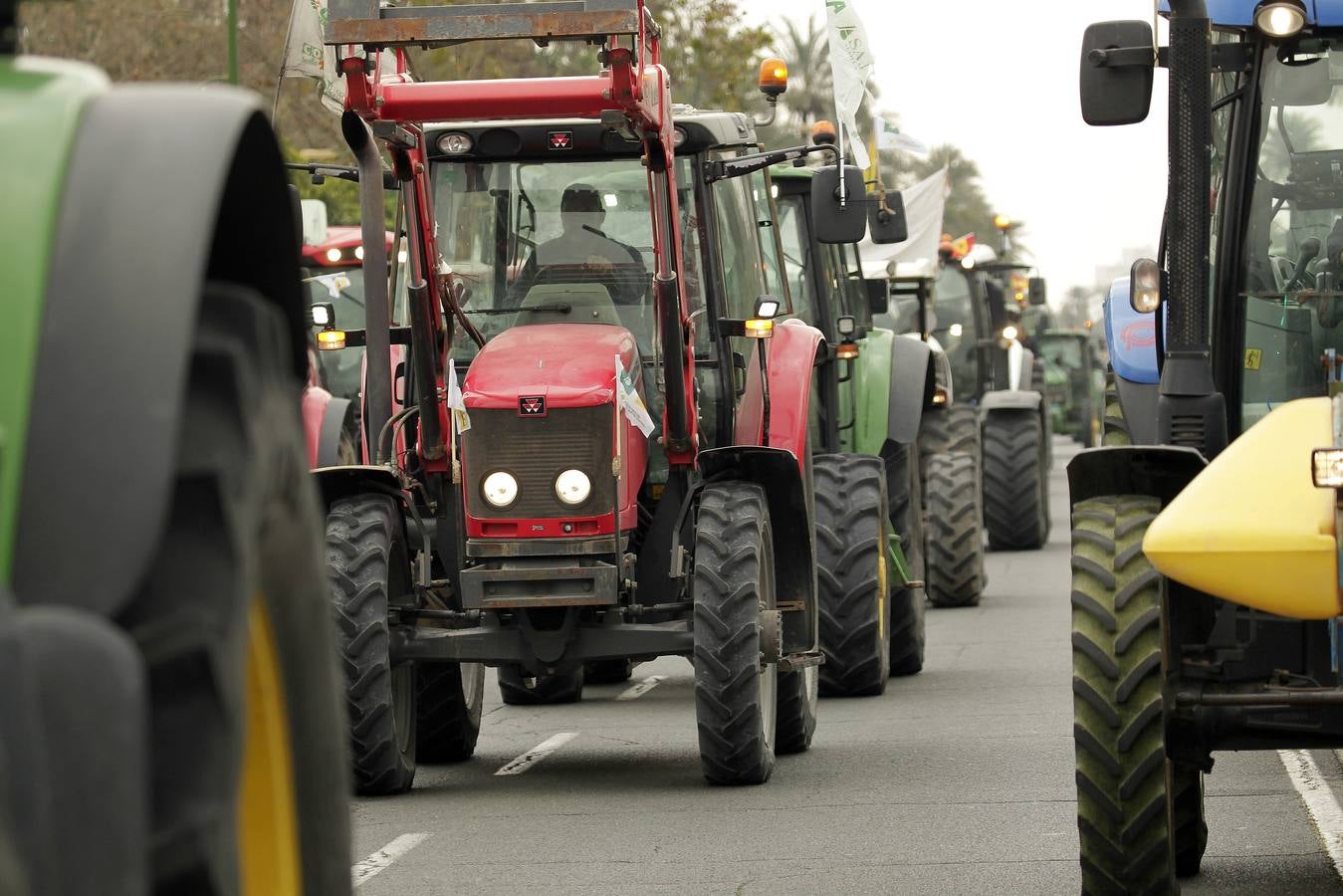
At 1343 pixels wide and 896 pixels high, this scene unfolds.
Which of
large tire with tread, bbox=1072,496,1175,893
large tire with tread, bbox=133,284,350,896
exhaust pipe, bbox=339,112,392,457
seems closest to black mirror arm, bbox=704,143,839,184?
exhaust pipe, bbox=339,112,392,457

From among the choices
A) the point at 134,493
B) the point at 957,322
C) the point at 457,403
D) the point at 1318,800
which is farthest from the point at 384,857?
the point at 957,322

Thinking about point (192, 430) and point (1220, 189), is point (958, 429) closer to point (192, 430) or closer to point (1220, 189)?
point (1220, 189)

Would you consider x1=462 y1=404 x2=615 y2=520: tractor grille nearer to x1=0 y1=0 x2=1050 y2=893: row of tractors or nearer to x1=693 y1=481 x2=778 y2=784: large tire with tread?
x1=0 y1=0 x2=1050 y2=893: row of tractors

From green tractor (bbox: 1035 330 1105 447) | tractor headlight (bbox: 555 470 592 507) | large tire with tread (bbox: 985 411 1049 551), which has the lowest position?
green tractor (bbox: 1035 330 1105 447)

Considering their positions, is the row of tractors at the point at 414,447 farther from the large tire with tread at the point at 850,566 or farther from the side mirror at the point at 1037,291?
the side mirror at the point at 1037,291

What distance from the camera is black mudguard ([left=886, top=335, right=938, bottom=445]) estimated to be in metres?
13.9

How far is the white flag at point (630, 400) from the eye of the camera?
348 inches

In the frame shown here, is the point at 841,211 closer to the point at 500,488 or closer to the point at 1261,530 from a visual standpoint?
the point at 500,488

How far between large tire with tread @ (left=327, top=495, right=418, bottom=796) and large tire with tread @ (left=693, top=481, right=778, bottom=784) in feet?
3.63

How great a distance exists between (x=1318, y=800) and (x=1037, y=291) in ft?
68.8

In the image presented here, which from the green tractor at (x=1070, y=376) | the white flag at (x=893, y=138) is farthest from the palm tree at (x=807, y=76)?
the white flag at (x=893, y=138)

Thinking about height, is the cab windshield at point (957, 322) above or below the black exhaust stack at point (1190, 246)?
below

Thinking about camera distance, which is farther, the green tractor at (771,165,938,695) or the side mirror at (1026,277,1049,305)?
the side mirror at (1026,277,1049,305)

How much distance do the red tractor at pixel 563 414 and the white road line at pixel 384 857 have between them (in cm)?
72
